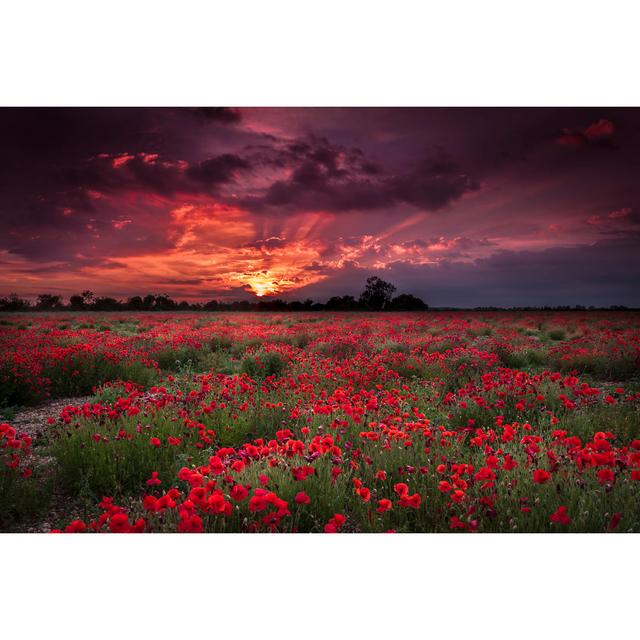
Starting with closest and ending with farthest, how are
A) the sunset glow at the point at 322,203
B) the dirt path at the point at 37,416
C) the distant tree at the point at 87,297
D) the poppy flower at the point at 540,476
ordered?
the poppy flower at the point at 540,476 → the dirt path at the point at 37,416 → the sunset glow at the point at 322,203 → the distant tree at the point at 87,297

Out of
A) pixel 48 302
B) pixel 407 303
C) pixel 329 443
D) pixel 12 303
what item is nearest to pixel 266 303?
pixel 407 303

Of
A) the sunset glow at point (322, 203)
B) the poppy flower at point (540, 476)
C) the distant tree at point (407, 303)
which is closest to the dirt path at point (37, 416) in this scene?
the sunset glow at point (322, 203)

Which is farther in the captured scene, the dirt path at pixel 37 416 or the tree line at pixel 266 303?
the tree line at pixel 266 303

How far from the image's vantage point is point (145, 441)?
3918mm

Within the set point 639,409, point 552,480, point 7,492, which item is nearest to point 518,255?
point 639,409

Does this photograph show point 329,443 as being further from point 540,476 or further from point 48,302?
point 48,302

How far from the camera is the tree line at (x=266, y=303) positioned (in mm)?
5871

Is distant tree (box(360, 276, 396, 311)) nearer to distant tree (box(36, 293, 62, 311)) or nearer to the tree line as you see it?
the tree line

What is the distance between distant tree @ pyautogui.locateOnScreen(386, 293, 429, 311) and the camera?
5.91m

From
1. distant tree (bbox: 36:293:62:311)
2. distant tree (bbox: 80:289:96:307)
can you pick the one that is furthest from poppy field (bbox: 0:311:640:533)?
distant tree (bbox: 80:289:96:307)

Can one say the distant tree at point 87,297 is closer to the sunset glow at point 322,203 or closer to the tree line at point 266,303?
the tree line at point 266,303

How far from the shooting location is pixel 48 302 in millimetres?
5688

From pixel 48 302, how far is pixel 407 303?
4.55m
